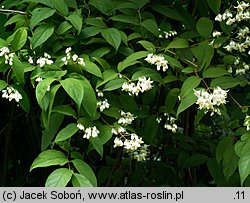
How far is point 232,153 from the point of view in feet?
4.97

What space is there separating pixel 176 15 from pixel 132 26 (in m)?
0.17

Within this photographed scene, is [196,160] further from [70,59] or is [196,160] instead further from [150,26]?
[70,59]

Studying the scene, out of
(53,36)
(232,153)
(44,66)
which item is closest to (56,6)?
(53,36)

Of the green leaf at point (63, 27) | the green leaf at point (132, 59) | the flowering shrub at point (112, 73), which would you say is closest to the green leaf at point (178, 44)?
the flowering shrub at point (112, 73)

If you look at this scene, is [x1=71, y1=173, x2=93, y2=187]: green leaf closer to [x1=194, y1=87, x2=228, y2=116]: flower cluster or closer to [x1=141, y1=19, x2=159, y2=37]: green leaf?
[x1=194, y1=87, x2=228, y2=116]: flower cluster

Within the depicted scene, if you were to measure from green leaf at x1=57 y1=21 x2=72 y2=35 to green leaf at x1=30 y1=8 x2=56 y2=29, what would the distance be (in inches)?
2.3

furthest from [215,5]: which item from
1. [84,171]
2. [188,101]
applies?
[84,171]

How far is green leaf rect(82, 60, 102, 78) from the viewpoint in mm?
1476

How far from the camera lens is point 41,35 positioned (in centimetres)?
150

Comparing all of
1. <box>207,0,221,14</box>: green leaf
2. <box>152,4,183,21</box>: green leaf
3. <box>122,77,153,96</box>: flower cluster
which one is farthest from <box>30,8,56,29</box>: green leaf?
<box>207,0,221,14</box>: green leaf

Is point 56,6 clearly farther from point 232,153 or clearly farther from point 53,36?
point 232,153

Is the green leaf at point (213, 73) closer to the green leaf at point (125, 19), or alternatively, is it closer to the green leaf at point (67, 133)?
the green leaf at point (125, 19)

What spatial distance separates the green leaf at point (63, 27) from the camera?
1534mm

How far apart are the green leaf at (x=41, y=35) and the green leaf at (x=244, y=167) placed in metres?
0.71
